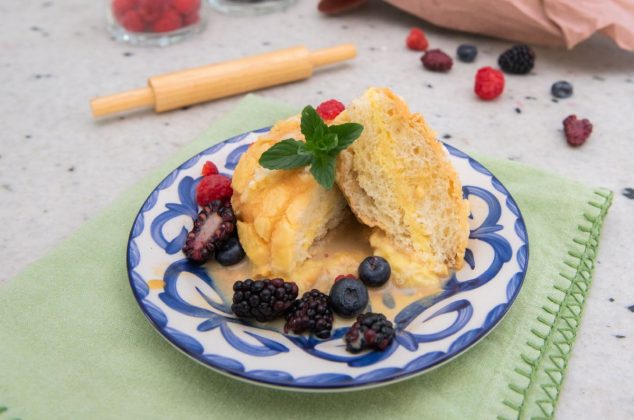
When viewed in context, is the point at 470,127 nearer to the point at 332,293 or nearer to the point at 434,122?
the point at 434,122

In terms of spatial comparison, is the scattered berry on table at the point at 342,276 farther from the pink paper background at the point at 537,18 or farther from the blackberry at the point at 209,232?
the pink paper background at the point at 537,18

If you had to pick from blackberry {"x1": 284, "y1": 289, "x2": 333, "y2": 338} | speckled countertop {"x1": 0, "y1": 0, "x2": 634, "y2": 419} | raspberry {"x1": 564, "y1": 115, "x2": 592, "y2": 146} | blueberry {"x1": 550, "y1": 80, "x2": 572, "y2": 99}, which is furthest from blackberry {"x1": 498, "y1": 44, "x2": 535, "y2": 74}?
blackberry {"x1": 284, "y1": 289, "x2": 333, "y2": 338}

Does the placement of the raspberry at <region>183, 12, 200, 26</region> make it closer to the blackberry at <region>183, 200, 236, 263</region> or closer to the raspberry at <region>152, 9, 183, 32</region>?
the raspberry at <region>152, 9, 183, 32</region>

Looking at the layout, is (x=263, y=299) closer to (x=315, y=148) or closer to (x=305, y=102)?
(x=315, y=148)

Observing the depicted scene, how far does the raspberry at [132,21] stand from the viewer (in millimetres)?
3024

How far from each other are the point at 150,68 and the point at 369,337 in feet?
6.52

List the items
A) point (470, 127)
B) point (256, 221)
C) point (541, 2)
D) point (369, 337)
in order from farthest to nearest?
point (541, 2), point (470, 127), point (256, 221), point (369, 337)

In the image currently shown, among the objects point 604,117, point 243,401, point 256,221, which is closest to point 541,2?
point 604,117

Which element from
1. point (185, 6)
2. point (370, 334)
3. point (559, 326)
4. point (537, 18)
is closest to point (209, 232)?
point (370, 334)

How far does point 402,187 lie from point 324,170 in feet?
0.71

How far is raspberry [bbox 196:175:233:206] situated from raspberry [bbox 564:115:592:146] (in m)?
1.28

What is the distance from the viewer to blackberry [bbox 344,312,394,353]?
4.62 ft

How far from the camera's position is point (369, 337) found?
1.41 metres

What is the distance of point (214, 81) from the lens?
264 centimetres
